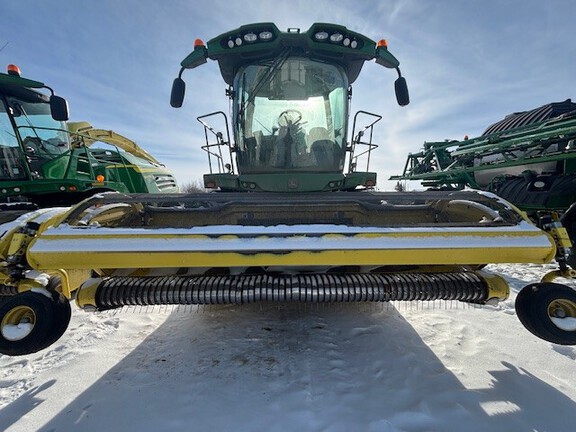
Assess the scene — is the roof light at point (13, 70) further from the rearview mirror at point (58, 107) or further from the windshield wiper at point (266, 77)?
the windshield wiper at point (266, 77)

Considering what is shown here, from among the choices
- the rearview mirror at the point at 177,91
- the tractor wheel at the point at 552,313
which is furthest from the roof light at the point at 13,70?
the tractor wheel at the point at 552,313

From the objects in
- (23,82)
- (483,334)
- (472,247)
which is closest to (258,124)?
(472,247)

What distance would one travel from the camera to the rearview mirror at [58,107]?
4.70m

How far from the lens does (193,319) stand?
3.06 meters

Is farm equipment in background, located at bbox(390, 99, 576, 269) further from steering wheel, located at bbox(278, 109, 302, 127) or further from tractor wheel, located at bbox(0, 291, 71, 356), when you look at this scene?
tractor wheel, located at bbox(0, 291, 71, 356)

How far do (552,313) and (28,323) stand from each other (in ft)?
9.48

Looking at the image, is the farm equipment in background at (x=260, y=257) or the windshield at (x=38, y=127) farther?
the windshield at (x=38, y=127)

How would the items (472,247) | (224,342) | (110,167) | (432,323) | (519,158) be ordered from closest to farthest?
(472,247) < (224,342) < (432,323) < (519,158) < (110,167)

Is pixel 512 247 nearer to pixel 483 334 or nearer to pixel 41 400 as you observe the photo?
pixel 483 334

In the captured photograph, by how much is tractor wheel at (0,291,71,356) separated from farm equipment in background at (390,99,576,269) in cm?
402

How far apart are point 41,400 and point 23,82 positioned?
5163 millimetres

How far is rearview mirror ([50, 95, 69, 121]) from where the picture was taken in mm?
4695

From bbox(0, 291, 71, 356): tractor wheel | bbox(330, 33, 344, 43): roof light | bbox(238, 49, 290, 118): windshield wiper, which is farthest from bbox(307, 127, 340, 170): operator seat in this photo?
bbox(0, 291, 71, 356): tractor wheel

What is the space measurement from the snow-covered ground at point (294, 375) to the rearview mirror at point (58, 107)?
11.3ft
